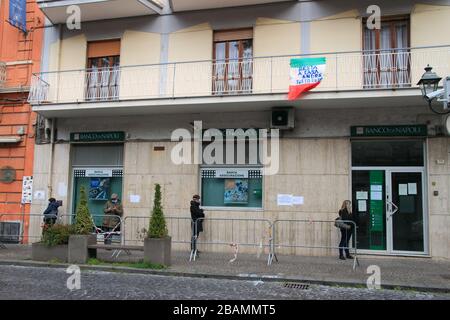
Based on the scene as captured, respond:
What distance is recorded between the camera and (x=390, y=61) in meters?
12.5

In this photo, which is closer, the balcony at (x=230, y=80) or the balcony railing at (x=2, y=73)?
the balcony at (x=230, y=80)

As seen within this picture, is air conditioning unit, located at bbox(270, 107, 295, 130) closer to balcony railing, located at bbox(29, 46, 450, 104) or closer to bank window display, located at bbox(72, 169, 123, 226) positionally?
balcony railing, located at bbox(29, 46, 450, 104)

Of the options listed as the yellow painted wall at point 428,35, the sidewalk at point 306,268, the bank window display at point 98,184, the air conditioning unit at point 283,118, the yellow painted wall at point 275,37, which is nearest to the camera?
the sidewalk at point 306,268

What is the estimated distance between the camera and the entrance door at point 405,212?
12.3 metres

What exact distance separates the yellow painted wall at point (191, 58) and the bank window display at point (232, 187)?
246cm

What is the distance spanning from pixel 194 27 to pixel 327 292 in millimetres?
8975

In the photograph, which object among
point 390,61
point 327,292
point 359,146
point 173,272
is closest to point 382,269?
point 327,292

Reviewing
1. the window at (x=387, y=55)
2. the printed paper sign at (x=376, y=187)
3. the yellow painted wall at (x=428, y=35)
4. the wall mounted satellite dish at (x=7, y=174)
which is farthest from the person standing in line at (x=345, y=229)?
the wall mounted satellite dish at (x=7, y=174)

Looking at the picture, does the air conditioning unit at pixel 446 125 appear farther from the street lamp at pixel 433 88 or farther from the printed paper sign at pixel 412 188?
the street lamp at pixel 433 88

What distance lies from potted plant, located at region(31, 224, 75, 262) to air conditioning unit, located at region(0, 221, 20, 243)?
3971mm

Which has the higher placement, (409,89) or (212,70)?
(212,70)

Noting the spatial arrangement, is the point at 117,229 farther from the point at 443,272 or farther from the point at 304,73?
the point at 443,272

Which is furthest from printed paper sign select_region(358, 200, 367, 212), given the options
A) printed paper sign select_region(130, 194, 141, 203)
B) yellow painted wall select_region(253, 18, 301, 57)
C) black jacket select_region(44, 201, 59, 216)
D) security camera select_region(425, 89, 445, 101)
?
black jacket select_region(44, 201, 59, 216)

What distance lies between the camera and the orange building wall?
1528 centimetres
